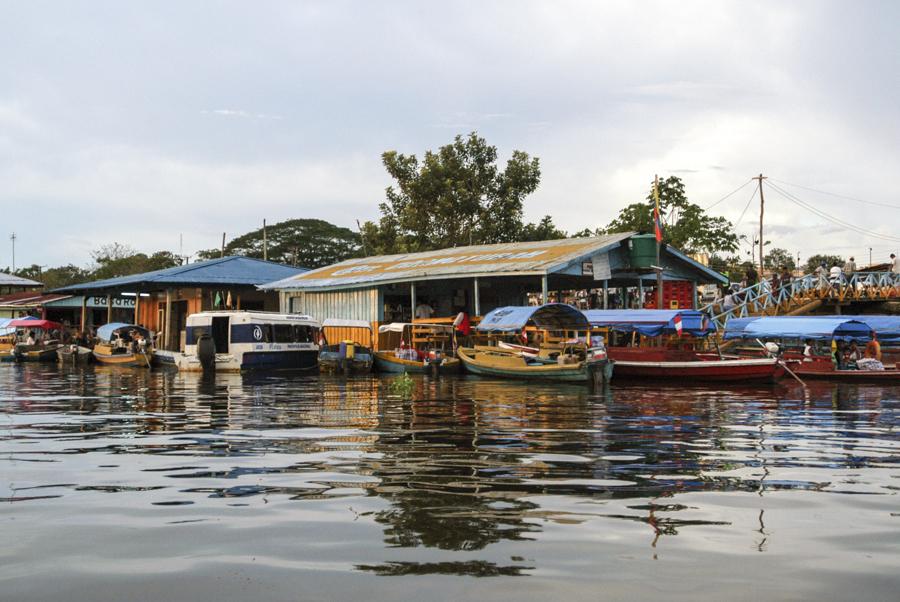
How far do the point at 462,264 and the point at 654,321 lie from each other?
7.40 metres

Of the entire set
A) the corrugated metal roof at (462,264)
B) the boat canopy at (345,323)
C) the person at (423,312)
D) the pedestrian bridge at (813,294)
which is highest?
the corrugated metal roof at (462,264)

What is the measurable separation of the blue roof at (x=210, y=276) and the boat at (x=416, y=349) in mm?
10213

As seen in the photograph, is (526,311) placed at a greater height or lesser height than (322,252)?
lesser

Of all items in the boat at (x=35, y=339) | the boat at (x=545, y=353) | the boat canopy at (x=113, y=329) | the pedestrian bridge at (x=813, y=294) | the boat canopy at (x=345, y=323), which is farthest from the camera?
the boat at (x=35, y=339)

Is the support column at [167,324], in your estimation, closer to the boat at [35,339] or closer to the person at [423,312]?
the boat at [35,339]

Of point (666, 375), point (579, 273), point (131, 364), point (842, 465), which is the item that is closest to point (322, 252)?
point (131, 364)

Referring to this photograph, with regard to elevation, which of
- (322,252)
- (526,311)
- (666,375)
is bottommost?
(666,375)

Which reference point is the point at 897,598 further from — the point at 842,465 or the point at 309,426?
the point at 309,426

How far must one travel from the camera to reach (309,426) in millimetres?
11211

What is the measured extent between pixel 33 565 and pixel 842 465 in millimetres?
7175

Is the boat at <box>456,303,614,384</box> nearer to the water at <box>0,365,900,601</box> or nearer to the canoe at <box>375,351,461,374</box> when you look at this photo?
the canoe at <box>375,351,461,374</box>

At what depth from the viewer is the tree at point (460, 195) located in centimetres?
4328

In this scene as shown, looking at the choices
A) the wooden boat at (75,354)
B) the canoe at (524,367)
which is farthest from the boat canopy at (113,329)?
the canoe at (524,367)

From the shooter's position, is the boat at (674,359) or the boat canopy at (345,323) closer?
the boat at (674,359)
